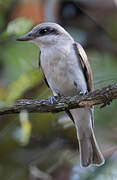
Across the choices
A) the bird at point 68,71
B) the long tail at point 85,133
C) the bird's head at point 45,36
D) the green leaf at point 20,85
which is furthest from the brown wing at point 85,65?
the green leaf at point 20,85

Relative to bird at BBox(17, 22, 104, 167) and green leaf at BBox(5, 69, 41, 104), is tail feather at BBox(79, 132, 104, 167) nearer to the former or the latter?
bird at BBox(17, 22, 104, 167)

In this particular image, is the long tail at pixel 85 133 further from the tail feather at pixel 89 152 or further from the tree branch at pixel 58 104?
the tree branch at pixel 58 104

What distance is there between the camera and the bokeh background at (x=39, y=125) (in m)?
4.42

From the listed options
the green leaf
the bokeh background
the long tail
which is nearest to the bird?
the long tail

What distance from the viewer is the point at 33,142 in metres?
5.02

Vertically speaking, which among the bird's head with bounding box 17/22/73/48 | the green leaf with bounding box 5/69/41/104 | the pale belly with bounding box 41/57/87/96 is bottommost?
the pale belly with bounding box 41/57/87/96

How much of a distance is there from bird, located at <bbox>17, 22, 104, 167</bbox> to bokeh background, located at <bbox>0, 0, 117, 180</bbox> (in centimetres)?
11

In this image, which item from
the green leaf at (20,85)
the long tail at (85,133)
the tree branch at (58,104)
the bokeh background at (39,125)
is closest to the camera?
the tree branch at (58,104)

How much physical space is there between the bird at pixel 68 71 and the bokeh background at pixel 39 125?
0.11m

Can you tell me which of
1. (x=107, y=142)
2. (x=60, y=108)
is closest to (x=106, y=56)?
(x=107, y=142)

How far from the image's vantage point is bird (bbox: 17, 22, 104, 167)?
4.45m

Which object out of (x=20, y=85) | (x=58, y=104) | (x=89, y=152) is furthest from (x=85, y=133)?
(x=58, y=104)

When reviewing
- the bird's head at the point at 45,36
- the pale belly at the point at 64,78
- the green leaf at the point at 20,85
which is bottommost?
the pale belly at the point at 64,78

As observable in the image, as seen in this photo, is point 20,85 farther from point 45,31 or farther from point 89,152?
point 89,152
